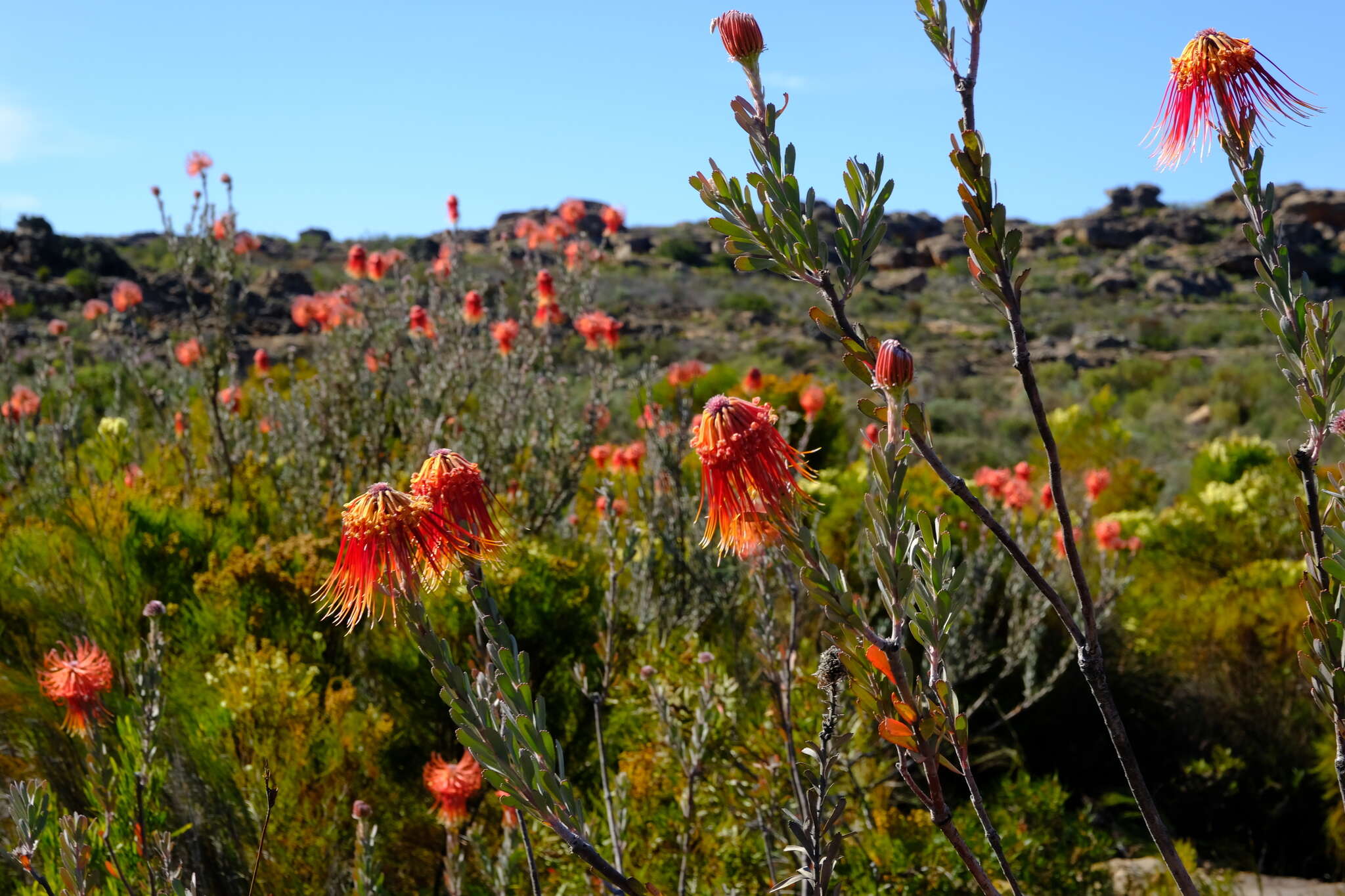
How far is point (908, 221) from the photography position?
5778 cm

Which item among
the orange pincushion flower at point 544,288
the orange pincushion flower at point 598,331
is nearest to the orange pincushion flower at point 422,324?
the orange pincushion flower at point 544,288

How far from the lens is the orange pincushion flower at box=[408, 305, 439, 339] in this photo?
530cm

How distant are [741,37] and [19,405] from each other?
6038 mm

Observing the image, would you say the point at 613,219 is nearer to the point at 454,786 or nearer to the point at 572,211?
the point at 572,211

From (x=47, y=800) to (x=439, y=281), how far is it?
465 cm

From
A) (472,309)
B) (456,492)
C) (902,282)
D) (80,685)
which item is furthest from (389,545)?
(902,282)

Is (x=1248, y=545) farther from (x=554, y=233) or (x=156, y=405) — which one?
(x=156, y=405)

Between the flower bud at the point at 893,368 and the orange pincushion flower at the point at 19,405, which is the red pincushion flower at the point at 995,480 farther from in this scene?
the orange pincushion flower at the point at 19,405

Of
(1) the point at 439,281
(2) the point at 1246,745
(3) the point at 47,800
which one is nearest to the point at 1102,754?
Answer: (2) the point at 1246,745

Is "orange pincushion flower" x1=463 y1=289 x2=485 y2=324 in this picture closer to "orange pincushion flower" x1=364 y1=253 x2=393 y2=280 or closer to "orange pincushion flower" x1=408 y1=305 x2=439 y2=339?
"orange pincushion flower" x1=408 y1=305 x2=439 y2=339

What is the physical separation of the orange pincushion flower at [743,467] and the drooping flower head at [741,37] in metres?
0.42

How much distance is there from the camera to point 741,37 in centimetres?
117

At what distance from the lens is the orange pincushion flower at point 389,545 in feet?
3.81

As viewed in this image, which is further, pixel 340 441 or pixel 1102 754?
pixel 340 441
